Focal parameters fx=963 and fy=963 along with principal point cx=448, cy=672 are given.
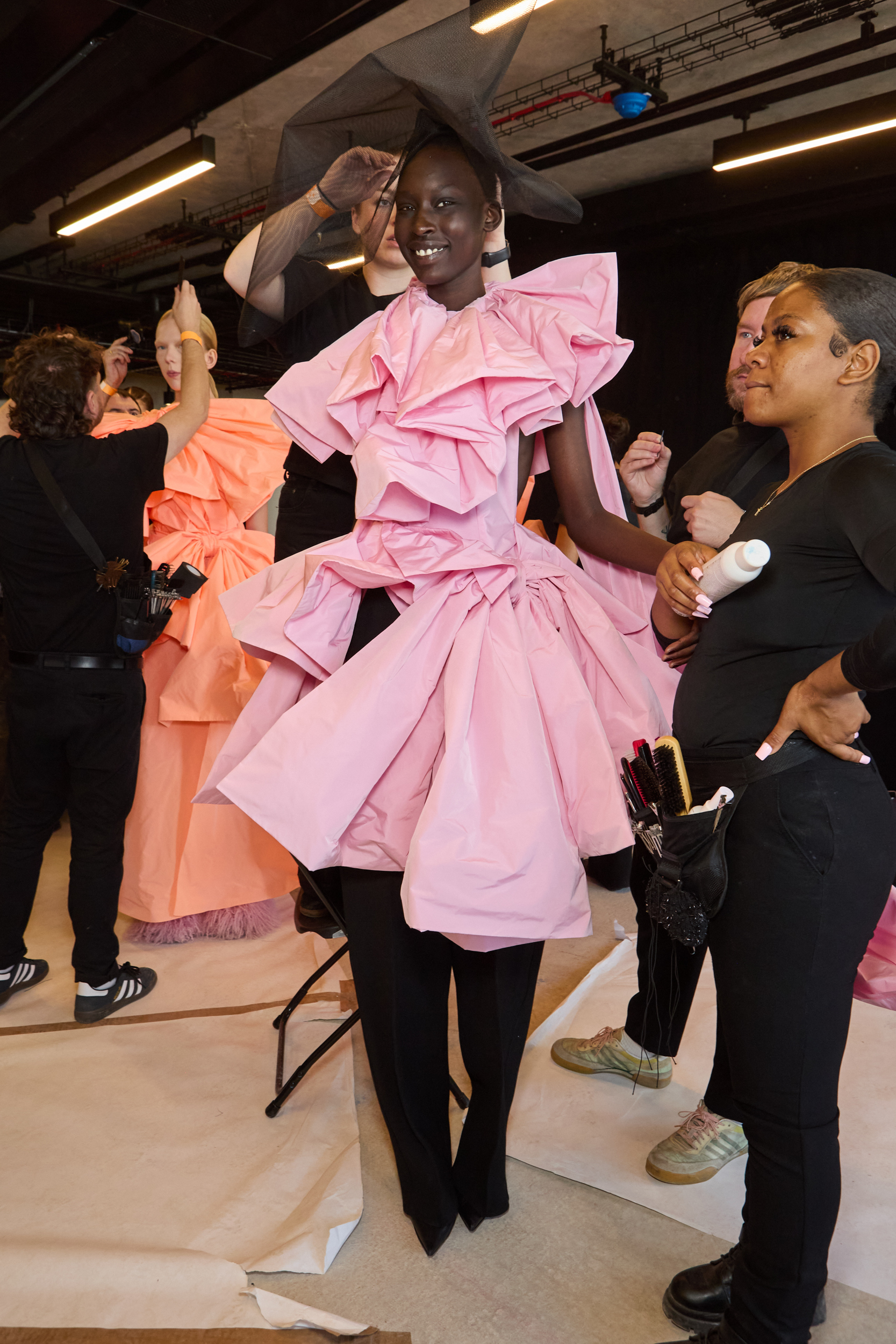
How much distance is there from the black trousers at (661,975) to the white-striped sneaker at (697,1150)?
6.2 inches

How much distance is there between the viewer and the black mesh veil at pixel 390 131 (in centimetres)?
139

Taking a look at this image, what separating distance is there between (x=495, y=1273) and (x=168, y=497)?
7.72ft

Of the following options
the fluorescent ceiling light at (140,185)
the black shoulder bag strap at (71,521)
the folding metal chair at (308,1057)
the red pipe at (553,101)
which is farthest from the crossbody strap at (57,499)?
the fluorescent ceiling light at (140,185)

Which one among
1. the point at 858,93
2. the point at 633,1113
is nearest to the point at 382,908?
the point at 633,1113

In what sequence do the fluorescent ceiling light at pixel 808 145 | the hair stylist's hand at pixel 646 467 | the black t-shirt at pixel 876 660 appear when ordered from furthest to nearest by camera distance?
the fluorescent ceiling light at pixel 808 145, the hair stylist's hand at pixel 646 467, the black t-shirt at pixel 876 660

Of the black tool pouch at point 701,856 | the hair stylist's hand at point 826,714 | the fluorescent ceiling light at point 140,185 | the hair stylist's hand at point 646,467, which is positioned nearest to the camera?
the hair stylist's hand at point 826,714

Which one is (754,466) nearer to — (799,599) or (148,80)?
(799,599)

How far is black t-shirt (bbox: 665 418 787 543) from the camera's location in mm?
1780

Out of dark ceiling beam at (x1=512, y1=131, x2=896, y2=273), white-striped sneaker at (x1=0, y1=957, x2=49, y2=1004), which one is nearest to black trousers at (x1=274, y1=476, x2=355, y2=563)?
white-striped sneaker at (x1=0, y1=957, x2=49, y2=1004)

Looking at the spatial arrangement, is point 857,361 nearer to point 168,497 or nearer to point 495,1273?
point 495,1273

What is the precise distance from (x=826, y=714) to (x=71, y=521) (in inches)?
78.2

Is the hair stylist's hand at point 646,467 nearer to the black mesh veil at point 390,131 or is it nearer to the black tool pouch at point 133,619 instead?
the black mesh veil at point 390,131

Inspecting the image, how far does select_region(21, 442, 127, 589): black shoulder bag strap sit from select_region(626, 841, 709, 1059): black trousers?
4.96 ft

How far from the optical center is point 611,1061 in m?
2.20
